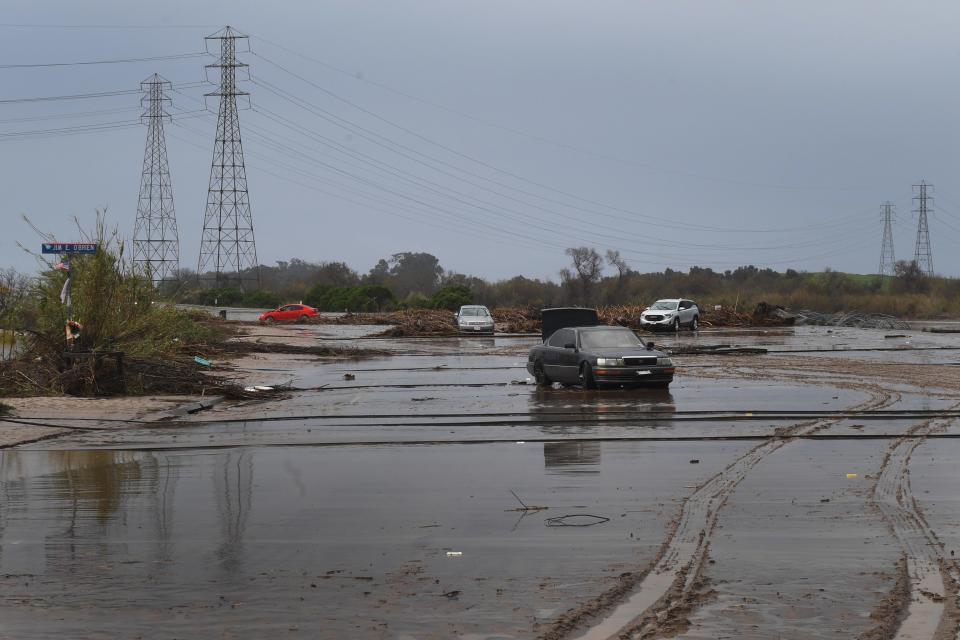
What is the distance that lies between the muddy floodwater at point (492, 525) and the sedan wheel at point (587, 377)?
15.2 feet

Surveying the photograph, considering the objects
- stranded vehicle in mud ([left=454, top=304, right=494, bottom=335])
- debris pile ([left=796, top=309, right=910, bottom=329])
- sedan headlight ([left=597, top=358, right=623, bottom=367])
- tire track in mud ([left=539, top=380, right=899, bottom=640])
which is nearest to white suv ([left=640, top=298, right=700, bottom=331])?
stranded vehicle in mud ([left=454, top=304, right=494, bottom=335])

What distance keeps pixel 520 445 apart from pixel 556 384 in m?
11.8

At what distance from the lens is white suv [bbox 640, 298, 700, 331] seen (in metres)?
62.2

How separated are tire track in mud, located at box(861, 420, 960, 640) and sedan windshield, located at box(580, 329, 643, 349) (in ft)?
45.9

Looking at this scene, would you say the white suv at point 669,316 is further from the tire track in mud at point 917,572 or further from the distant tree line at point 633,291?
the tire track in mud at point 917,572

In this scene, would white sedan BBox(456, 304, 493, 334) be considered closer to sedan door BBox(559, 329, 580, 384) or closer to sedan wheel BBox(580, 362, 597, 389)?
sedan door BBox(559, 329, 580, 384)

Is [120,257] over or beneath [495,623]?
over

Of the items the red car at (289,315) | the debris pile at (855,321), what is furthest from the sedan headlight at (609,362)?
the red car at (289,315)

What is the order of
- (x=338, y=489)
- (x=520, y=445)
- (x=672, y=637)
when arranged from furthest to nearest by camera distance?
1. (x=520, y=445)
2. (x=338, y=489)
3. (x=672, y=637)

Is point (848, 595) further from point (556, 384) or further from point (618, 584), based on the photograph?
point (556, 384)

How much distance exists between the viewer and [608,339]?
86.3 ft

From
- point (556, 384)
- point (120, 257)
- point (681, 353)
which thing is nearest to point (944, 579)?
point (556, 384)

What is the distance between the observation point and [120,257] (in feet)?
90.1

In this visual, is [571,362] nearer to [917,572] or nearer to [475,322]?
[917,572]
